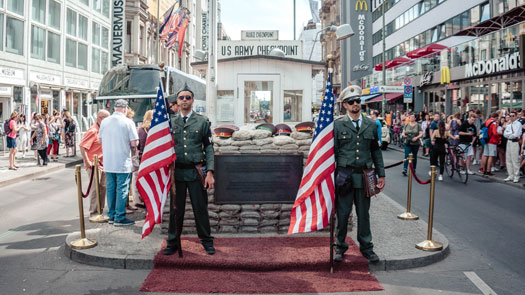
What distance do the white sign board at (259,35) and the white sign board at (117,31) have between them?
764 inches

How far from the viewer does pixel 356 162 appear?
19.0 ft

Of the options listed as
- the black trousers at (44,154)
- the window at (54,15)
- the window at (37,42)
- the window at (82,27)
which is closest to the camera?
the black trousers at (44,154)

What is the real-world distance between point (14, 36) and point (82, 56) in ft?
28.6

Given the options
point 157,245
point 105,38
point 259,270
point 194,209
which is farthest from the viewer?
point 105,38

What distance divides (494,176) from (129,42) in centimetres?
3458

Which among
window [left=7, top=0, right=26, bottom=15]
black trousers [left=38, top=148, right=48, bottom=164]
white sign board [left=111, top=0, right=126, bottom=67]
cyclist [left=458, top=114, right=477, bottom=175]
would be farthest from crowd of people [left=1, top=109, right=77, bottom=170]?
white sign board [left=111, top=0, right=126, bottom=67]

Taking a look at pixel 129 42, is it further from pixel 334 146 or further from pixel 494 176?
pixel 334 146

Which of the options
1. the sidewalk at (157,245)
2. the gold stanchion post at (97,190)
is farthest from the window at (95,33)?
the sidewalk at (157,245)

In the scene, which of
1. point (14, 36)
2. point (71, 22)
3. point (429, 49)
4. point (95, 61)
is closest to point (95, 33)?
point (95, 61)

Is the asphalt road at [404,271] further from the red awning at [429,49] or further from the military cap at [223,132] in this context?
the red awning at [429,49]

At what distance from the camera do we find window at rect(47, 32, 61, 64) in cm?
2630

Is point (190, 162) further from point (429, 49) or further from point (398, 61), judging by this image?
point (398, 61)

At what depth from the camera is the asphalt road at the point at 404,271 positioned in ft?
17.0

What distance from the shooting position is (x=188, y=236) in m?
6.90
